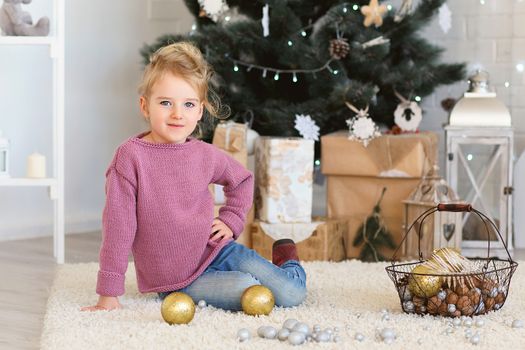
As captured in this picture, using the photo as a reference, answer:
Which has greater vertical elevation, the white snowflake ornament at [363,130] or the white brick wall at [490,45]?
the white brick wall at [490,45]

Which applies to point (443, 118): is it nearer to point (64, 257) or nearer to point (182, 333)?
point (64, 257)

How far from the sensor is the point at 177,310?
171 centimetres

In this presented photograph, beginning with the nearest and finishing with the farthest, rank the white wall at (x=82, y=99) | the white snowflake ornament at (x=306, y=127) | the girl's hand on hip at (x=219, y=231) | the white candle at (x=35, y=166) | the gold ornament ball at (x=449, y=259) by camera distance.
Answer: the gold ornament ball at (x=449, y=259) → the girl's hand on hip at (x=219, y=231) → the white candle at (x=35, y=166) → the white snowflake ornament at (x=306, y=127) → the white wall at (x=82, y=99)

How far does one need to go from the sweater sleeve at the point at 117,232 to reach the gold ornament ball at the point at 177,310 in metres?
0.16

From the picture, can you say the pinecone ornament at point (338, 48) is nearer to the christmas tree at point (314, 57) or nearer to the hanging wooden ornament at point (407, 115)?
the christmas tree at point (314, 57)

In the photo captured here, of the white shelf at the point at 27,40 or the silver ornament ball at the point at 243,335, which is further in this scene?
the white shelf at the point at 27,40

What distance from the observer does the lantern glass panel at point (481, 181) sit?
2.75 m

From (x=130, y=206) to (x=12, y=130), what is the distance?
1363 mm

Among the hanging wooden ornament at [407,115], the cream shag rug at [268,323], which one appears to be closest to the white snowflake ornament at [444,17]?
the hanging wooden ornament at [407,115]

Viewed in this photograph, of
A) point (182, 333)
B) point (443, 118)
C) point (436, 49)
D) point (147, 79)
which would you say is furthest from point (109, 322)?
point (443, 118)

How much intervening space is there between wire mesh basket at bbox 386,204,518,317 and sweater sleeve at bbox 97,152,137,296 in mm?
535

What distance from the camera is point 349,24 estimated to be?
2.85 meters

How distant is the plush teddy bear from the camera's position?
2609mm

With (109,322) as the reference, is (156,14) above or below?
above
